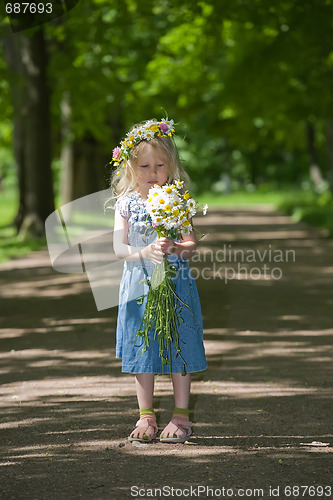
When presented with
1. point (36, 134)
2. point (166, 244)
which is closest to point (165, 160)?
point (166, 244)

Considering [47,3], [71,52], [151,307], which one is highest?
[71,52]

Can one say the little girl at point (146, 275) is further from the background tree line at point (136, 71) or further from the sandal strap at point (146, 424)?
the background tree line at point (136, 71)

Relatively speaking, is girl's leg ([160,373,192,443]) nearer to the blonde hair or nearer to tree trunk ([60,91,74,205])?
the blonde hair

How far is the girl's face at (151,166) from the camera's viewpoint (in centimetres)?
510

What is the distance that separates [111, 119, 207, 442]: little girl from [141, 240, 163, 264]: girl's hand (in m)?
0.06

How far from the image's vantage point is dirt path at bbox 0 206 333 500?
14.1 feet

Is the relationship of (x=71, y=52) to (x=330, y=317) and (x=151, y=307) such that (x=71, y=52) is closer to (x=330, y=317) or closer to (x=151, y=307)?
(x=330, y=317)

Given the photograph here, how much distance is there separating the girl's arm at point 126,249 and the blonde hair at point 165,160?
0.19 metres

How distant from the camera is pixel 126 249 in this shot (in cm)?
506

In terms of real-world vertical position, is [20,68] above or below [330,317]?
above

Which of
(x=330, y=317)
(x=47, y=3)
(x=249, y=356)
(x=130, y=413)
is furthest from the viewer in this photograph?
(x=47, y=3)

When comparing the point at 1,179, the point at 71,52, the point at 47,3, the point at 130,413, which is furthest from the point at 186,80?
the point at 1,179

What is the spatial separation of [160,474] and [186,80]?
959 inches

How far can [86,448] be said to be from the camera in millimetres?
4902
